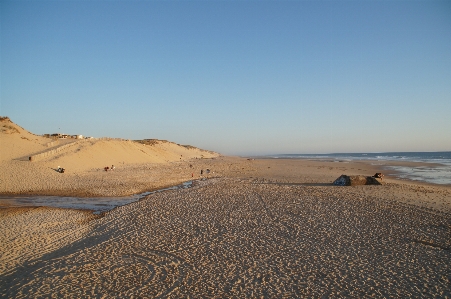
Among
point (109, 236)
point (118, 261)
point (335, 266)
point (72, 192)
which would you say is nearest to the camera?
point (335, 266)

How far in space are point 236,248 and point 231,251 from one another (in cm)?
28

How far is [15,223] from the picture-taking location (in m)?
11.8

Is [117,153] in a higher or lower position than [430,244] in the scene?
higher

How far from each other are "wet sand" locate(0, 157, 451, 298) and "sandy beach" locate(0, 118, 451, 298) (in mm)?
36

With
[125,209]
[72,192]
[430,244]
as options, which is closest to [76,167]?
[72,192]

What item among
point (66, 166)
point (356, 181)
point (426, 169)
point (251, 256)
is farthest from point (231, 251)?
point (426, 169)

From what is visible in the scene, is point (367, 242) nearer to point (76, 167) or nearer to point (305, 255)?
point (305, 255)

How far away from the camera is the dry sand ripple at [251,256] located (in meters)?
6.39

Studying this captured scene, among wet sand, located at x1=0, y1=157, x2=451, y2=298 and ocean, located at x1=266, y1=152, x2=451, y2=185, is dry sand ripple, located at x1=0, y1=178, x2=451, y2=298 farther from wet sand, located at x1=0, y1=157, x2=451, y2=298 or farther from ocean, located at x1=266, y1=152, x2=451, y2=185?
ocean, located at x1=266, y1=152, x2=451, y2=185

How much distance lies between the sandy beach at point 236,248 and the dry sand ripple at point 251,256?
31 mm

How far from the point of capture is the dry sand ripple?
639cm

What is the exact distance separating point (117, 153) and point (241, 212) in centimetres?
3896

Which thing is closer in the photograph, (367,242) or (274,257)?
(274,257)

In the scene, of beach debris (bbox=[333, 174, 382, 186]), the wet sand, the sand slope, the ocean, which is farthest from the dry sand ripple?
the ocean
